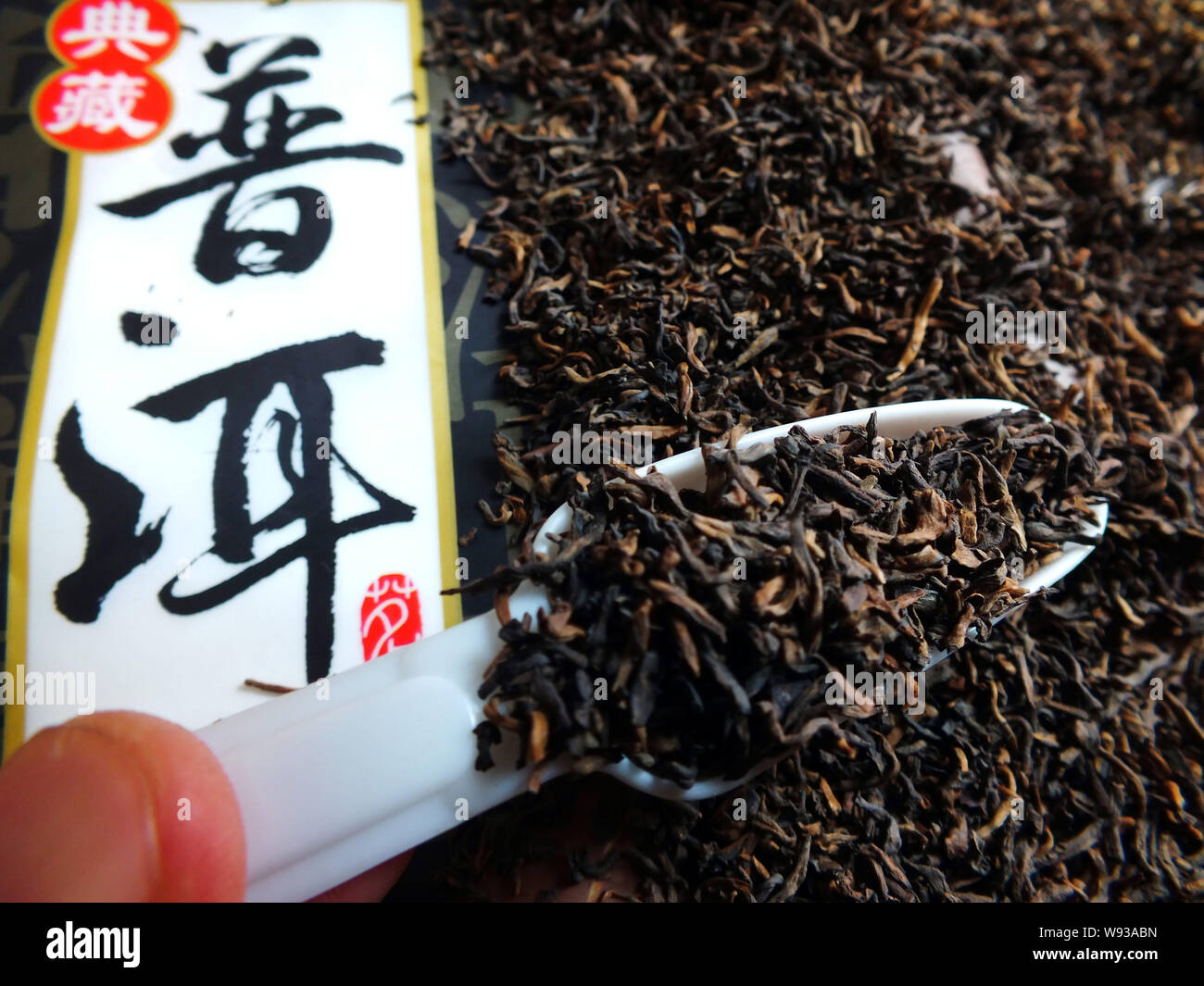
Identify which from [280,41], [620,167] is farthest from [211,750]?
[280,41]

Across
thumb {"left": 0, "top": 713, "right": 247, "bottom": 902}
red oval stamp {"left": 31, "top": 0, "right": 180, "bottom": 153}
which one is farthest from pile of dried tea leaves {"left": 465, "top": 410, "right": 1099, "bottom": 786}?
red oval stamp {"left": 31, "top": 0, "right": 180, "bottom": 153}

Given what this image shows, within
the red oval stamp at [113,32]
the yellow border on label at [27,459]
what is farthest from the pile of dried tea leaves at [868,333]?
the yellow border on label at [27,459]

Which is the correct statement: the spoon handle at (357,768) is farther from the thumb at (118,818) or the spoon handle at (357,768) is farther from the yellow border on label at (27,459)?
the yellow border on label at (27,459)

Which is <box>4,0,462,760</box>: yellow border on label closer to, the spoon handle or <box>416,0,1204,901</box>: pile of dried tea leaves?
<box>416,0,1204,901</box>: pile of dried tea leaves

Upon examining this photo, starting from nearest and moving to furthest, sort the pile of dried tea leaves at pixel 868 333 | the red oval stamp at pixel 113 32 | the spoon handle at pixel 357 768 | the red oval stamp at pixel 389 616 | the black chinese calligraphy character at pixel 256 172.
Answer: the spoon handle at pixel 357 768 → the pile of dried tea leaves at pixel 868 333 → the red oval stamp at pixel 389 616 → the black chinese calligraphy character at pixel 256 172 → the red oval stamp at pixel 113 32

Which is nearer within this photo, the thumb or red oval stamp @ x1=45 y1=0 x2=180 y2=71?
the thumb

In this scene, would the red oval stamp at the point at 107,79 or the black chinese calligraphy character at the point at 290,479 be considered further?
the red oval stamp at the point at 107,79
